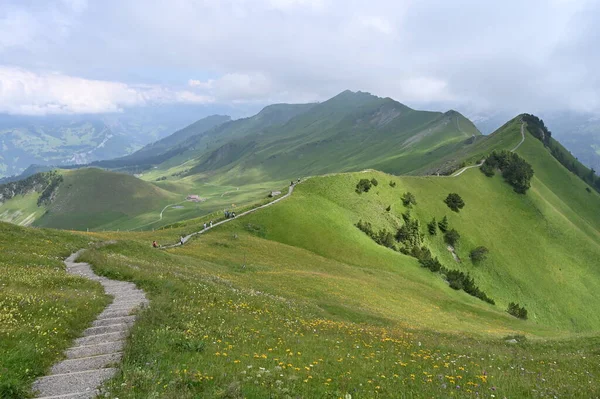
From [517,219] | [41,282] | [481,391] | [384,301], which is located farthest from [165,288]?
[517,219]

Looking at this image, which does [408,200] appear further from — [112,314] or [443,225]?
[112,314]

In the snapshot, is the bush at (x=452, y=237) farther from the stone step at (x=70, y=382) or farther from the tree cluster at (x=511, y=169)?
the stone step at (x=70, y=382)

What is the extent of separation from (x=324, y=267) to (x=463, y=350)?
39015 mm

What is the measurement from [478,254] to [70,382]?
105 m

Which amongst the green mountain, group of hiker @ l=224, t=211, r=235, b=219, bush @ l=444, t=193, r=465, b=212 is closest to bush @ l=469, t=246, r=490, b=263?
the green mountain

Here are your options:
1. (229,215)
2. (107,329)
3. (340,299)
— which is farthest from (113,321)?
(229,215)

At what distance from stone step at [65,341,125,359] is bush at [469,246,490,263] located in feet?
331

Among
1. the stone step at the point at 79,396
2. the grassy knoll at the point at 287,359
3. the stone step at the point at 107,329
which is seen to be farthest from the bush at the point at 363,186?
the stone step at the point at 79,396

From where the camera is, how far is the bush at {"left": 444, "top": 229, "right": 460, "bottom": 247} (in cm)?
10025

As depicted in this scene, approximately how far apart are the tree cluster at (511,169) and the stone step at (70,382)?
5975 inches

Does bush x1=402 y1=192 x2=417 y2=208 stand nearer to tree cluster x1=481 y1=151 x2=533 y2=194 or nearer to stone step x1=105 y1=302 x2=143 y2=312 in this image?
tree cluster x1=481 y1=151 x2=533 y2=194

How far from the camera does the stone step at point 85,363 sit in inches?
449

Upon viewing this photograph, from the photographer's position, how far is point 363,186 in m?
103

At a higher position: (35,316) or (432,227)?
(35,316)
